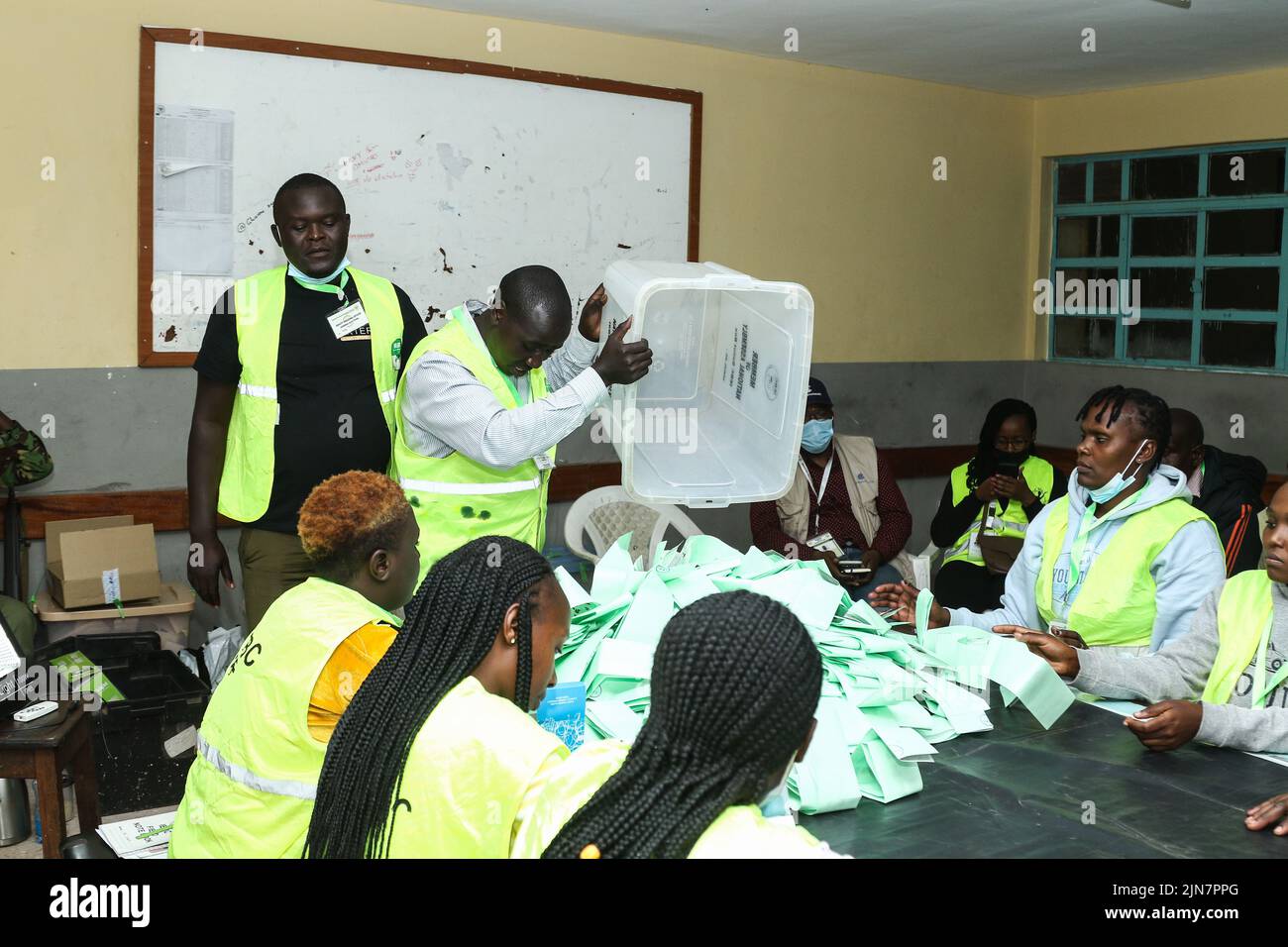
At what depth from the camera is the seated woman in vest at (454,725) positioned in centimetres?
158

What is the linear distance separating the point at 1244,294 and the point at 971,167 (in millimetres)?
1539

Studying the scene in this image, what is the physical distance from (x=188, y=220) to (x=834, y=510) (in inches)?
105

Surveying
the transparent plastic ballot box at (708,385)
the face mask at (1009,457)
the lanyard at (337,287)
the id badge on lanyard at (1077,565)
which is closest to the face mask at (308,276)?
the lanyard at (337,287)

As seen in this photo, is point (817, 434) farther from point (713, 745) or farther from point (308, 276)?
point (713, 745)

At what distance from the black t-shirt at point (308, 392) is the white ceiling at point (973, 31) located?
2.09 metres

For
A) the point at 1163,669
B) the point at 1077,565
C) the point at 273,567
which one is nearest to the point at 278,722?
the point at 273,567

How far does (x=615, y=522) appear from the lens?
5.22 metres

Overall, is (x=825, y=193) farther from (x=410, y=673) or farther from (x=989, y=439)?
(x=410, y=673)

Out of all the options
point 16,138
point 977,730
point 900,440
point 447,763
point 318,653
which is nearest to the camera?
point 447,763

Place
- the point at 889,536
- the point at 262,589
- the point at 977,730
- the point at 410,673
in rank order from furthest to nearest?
the point at 889,536
the point at 262,589
the point at 977,730
the point at 410,673

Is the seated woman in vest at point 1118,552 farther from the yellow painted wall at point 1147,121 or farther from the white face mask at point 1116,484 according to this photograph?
the yellow painted wall at point 1147,121

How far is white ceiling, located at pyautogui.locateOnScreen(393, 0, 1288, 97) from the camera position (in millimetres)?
4738

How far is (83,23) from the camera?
14.2ft

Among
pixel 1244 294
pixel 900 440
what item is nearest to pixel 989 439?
pixel 900 440
